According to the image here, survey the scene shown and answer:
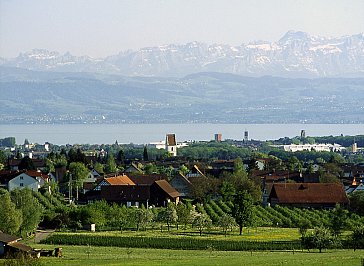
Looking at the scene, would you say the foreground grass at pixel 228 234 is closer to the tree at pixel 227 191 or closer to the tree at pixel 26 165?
the tree at pixel 227 191

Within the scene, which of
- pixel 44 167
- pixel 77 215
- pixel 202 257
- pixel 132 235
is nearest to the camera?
pixel 202 257

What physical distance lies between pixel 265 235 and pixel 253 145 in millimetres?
117650

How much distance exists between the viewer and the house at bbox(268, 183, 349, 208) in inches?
2146

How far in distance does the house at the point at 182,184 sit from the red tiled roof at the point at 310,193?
6243mm

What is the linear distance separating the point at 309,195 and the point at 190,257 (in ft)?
80.5

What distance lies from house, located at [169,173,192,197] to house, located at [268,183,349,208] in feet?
20.2

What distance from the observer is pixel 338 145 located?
510 feet

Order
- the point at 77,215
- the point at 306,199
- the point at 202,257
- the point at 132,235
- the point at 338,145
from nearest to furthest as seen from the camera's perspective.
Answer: the point at 202,257 < the point at 132,235 < the point at 77,215 < the point at 306,199 < the point at 338,145

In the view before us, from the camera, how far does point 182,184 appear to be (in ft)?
200

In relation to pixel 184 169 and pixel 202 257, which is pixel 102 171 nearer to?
pixel 184 169

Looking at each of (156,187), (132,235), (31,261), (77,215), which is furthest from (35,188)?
(31,261)

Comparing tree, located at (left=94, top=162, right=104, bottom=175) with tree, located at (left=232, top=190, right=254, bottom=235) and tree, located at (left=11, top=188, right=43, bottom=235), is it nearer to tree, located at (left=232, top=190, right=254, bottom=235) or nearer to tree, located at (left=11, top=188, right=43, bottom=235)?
tree, located at (left=232, top=190, right=254, bottom=235)

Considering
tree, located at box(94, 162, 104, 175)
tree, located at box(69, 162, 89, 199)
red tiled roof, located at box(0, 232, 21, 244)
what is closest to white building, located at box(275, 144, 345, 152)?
tree, located at box(94, 162, 104, 175)

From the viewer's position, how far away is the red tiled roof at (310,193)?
54.7m
